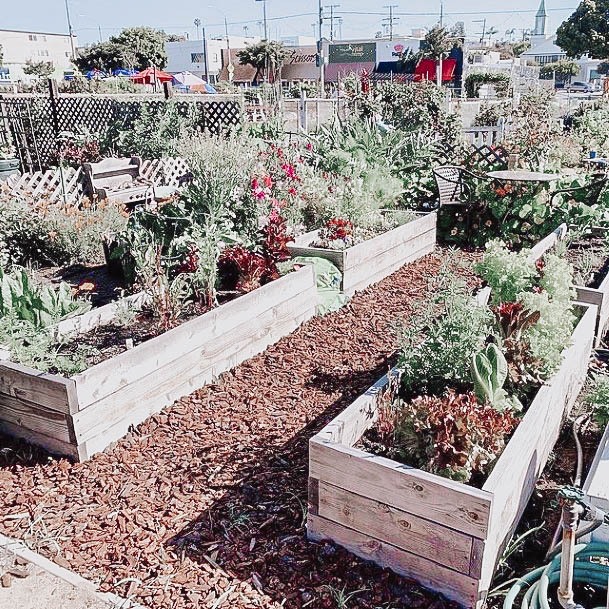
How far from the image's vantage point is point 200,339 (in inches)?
142

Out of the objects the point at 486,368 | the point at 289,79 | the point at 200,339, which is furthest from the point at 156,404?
the point at 289,79

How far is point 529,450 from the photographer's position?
2543mm

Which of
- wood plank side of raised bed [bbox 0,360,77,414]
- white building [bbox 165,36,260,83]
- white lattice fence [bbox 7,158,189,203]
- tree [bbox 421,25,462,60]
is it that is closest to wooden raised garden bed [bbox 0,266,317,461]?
wood plank side of raised bed [bbox 0,360,77,414]

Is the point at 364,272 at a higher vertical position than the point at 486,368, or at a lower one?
lower

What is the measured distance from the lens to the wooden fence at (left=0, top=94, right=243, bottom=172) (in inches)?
445

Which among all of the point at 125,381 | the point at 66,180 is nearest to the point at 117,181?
the point at 66,180

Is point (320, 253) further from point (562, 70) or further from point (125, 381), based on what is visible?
point (562, 70)

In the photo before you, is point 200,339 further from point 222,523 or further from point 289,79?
point 289,79

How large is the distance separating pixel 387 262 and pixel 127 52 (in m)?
42.1

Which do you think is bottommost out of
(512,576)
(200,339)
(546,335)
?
(512,576)

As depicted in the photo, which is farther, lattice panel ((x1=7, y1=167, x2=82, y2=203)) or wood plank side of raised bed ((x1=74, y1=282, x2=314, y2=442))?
lattice panel ((x1=7, y1=167, x2=82, y2=203))

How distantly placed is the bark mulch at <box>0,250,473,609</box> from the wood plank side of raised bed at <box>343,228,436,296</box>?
1299 millimetres

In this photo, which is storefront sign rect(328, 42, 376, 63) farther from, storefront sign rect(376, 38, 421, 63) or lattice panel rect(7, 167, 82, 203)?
lattice panel rect(7, 167, 82, 203)

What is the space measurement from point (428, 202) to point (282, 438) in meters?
4.92
